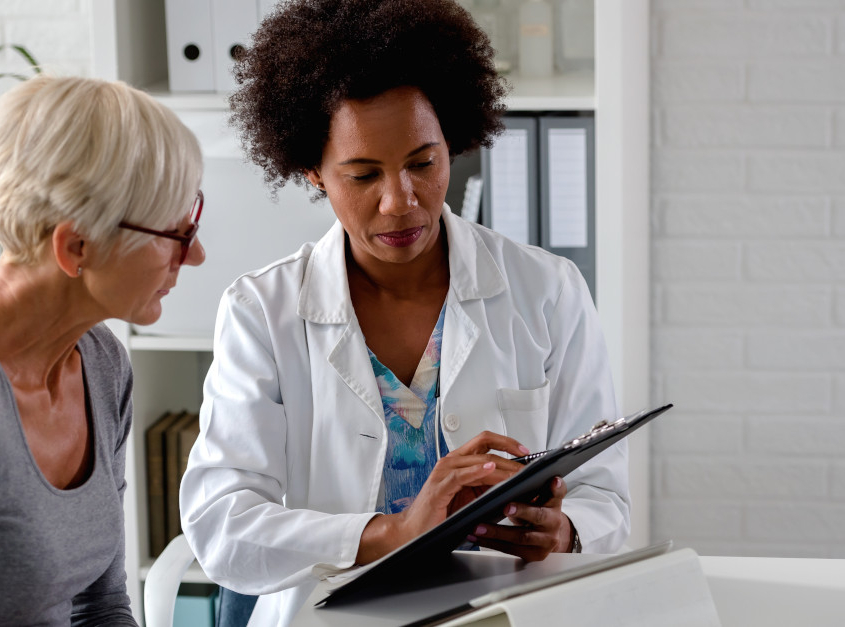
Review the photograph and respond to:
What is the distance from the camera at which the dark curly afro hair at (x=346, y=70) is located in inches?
57.3

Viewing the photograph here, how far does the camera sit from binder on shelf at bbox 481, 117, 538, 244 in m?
2.01

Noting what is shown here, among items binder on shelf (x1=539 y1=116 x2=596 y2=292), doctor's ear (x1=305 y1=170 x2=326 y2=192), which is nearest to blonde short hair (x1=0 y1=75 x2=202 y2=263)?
doctor's ear (x1=305 y1=170 x2=326 y2=192)

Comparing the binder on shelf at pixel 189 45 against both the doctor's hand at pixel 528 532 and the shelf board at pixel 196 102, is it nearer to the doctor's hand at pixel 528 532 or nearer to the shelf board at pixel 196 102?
the shelf board at pixel 196 102

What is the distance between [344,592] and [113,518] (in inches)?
18.9

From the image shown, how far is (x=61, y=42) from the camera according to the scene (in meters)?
2.51

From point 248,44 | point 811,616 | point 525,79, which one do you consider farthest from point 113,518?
point 525,79

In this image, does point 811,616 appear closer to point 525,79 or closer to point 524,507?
point 524,507

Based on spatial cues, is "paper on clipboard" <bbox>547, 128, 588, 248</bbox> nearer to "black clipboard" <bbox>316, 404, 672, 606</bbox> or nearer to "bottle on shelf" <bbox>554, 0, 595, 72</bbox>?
"bottle on shelf" <bbox>554, 0, 595, 72</bbox>

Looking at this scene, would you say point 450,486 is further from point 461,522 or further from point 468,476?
point 461,522

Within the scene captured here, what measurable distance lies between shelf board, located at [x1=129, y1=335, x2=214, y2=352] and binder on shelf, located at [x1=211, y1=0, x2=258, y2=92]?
52 centimetres

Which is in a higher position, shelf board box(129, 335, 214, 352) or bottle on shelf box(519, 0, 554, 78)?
bottle on shelf box(519, 0, 554, 78)

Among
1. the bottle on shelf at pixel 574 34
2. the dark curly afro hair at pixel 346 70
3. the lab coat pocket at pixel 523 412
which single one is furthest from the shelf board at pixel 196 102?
the lab coat pocket at pixel 523 412

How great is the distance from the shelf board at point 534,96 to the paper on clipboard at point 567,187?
0.21 feet

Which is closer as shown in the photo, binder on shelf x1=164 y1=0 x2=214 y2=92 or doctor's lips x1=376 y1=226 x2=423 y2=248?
doctor's lips x1=376 y1=226 x2=423 y2=248
